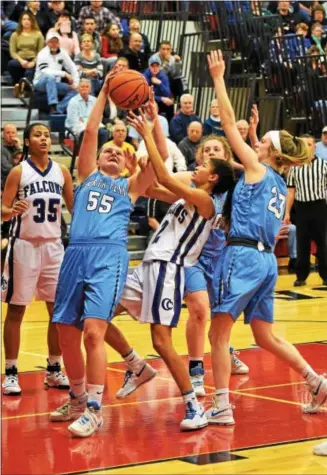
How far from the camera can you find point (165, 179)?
686cm

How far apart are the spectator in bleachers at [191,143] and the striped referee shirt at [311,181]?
72.1 inches

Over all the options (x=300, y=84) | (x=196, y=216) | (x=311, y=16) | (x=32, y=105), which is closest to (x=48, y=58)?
(x=32, y=105)

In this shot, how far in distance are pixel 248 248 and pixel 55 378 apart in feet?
6.87

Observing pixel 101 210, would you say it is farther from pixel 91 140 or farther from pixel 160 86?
pixel 160 86

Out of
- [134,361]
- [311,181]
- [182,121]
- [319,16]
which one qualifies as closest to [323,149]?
[311,181]

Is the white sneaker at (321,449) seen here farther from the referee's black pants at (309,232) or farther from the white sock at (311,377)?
the referee's black pants at (309,232)

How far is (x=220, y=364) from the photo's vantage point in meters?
6.84

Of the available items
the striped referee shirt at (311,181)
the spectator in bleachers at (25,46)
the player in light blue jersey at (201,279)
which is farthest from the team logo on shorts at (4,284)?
the spectator in bleachers at (25,46)

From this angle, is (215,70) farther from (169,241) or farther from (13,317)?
(13,317)

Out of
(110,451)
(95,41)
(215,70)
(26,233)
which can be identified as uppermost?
(95,41)

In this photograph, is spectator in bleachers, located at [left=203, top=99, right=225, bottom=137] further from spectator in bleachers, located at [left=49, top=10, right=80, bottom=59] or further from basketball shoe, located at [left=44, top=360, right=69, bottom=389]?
basketball shoe, located at [left=44, top=360, right=69, bottom=389]

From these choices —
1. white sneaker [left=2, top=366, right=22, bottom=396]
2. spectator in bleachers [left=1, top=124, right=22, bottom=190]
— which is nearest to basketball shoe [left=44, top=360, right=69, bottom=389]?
white sneaker [left=2, top=366, right=22, bottom=396]

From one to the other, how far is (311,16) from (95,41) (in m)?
4.98

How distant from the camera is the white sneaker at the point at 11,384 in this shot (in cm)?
797
